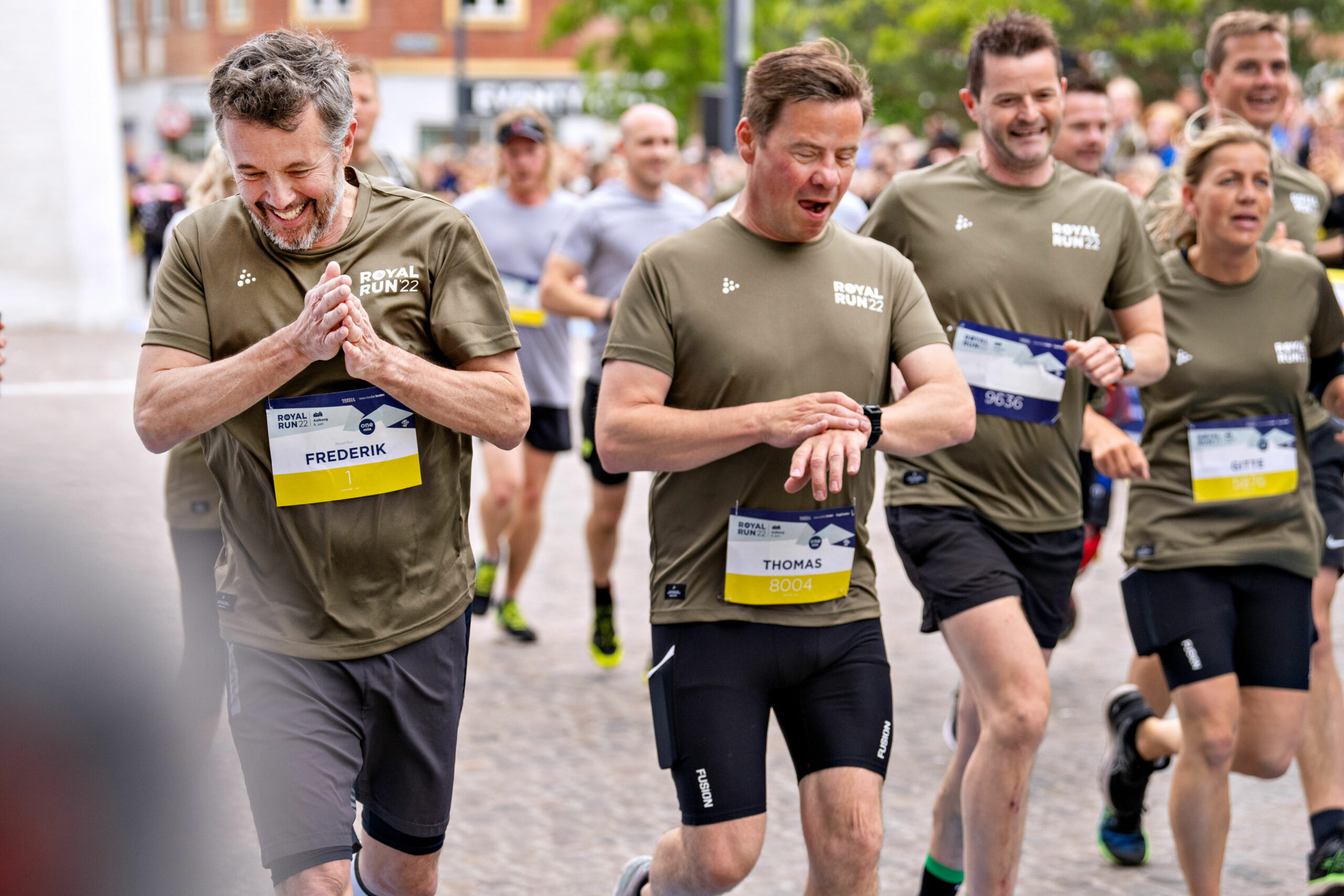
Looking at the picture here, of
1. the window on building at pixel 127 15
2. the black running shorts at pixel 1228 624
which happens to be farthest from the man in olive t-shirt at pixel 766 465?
the window on building at pixel 127 15

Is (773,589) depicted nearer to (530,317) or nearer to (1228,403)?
(1228,403)

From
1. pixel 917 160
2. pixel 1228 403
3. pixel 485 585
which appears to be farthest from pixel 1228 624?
pixel 917 160

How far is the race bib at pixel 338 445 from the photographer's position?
3289 millimetres

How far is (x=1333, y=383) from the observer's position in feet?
15.6

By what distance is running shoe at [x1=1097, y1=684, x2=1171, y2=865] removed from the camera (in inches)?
197

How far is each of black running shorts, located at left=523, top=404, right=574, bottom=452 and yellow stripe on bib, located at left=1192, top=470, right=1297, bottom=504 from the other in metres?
3.73

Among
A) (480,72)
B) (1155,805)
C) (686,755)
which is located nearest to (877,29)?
(480,72)

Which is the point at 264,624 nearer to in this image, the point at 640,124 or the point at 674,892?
the point at 674,892

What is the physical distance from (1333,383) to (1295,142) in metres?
9.76

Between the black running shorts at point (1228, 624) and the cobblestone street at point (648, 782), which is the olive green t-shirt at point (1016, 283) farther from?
the cobblestone street at point (648, 782)

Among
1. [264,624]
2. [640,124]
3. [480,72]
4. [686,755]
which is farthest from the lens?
[480,72]

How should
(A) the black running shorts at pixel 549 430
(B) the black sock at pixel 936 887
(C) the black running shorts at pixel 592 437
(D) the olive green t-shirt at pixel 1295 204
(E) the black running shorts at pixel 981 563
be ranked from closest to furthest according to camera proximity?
(E) the black running shorts at pixel 981 563 < (B) the black sock at pixel 936 887 < (D) the olive green t-shirt at pixel 1295 204 < (C) the black running shorts at pixel 592 437 < (A) the black running shorts at pixel 549 430

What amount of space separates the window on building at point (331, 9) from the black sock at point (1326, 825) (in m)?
45.7

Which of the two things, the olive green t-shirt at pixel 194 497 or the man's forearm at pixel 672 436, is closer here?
the man's forearm at pixel 672 436
